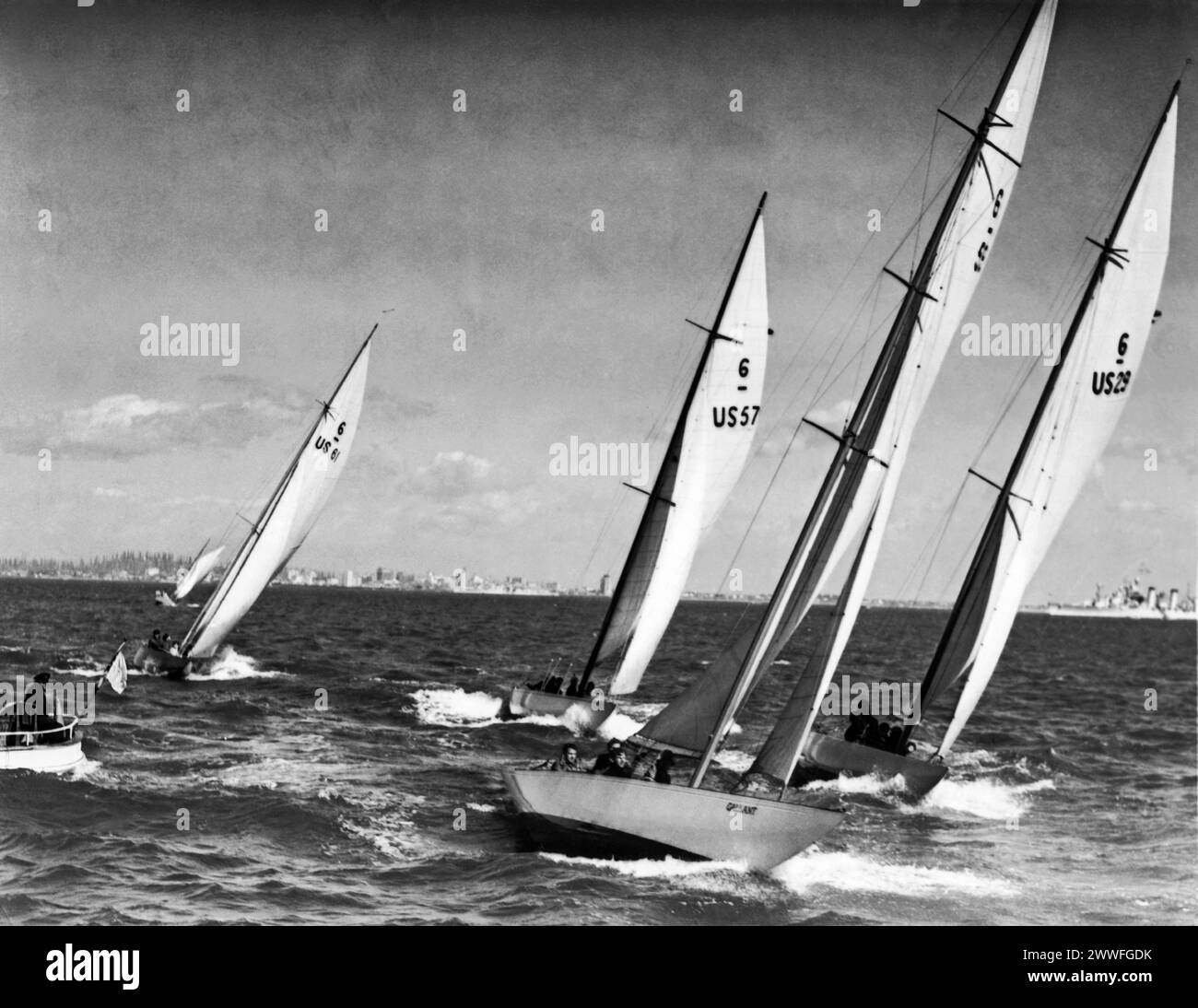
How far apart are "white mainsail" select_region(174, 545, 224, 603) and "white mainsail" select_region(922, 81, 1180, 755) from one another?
6.40 m

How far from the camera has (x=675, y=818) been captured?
7656mm

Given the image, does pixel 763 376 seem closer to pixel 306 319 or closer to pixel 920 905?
pixel 306 319

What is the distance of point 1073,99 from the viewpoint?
9.19m

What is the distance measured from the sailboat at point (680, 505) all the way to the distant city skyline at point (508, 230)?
136 centimetres

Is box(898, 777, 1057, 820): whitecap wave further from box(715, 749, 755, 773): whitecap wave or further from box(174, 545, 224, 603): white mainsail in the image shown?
box(174, 545, 224, 603): white mainsail

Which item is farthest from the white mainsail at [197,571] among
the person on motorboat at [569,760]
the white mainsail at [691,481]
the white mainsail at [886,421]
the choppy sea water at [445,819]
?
the white mainsail at [886,421]

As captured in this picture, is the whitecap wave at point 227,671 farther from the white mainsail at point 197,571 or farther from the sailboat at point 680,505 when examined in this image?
the sailboat at point 680,505

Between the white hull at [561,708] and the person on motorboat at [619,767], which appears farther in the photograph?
the white hull at [561,708]

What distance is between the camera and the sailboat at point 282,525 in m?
10.4

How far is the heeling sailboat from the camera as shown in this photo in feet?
31.2

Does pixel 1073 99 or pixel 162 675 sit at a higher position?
pixel 1073 99

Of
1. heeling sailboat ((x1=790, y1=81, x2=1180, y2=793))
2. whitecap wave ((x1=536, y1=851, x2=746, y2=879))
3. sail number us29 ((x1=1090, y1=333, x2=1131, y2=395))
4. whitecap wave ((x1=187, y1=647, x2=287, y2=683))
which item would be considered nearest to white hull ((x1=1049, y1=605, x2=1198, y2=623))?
heeling sailboat ((x1=790, y1=81, x2=1180, y2=793))
